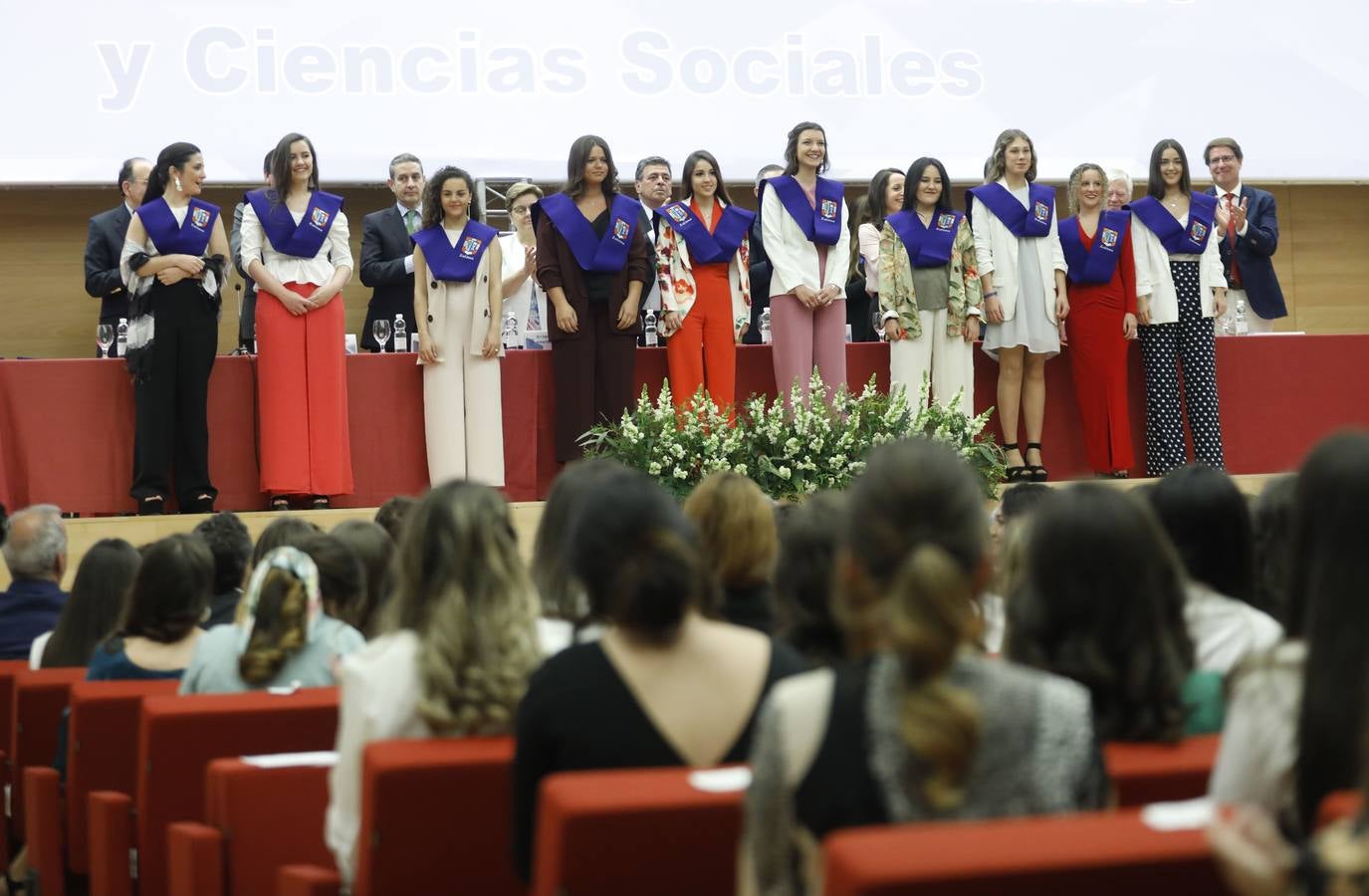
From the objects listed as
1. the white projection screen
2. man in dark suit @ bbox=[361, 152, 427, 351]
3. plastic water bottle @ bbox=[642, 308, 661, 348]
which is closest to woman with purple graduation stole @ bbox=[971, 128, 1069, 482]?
plastic water bottle @ bbox=[642, 308, 661, 348]

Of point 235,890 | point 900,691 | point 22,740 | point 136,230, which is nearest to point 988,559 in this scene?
point 900,691

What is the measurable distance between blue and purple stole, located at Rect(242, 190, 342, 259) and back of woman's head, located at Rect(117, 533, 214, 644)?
353 cm

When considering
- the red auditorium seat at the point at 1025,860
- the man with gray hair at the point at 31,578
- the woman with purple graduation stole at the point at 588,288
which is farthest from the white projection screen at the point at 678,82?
the red auditorium seat at the point at 1025,860

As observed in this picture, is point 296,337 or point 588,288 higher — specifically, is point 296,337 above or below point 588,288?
below

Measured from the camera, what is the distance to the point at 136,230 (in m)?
6.52

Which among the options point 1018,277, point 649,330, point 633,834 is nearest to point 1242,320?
point 1018,277

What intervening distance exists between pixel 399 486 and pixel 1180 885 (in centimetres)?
594

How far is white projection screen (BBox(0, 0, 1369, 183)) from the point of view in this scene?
341 inches

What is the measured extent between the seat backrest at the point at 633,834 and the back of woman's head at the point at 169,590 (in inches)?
70.7

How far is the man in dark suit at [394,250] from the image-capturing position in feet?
24.7

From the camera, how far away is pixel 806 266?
742 centimetres

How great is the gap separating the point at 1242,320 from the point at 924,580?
737 centimetres

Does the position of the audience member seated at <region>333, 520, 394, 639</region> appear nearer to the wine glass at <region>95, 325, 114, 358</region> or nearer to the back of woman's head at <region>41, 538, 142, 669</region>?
the back of woman's head at <region>41, 538, 142, 669</region>

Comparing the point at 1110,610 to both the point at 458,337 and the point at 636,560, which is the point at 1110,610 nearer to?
the point at 636,560
